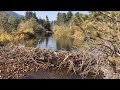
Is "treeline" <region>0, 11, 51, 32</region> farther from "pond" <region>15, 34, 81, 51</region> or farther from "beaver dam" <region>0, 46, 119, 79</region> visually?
"beaver dam" <region>0, 46, 119, 79</region>

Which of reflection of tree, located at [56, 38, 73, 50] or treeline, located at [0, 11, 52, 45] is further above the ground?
treeline, located at [0, 11, 52, 45]

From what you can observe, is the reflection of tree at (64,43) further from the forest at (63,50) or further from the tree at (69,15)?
the tree at (69,15)

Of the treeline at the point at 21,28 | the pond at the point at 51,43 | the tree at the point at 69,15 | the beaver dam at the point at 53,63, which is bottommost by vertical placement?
the beaver dam at the point at 53,63

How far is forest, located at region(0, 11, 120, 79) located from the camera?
3.81 m

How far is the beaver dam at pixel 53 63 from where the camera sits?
373 centimetres

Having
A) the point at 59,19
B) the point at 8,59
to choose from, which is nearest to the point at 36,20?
the point at 59,19

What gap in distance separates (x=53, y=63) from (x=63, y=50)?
23 cm

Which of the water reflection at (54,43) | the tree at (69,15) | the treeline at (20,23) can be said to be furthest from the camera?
the treeline at (20,23)

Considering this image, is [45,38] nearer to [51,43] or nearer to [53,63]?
[51,43]

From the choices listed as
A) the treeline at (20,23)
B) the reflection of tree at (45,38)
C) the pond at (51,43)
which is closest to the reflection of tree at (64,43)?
the pond at (51,43)

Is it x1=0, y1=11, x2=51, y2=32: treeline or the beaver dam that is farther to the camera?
x1=0, y1=11, x2=51, y2=32: treeline

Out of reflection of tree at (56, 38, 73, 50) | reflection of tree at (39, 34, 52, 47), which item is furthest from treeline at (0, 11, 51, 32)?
reflection of tree at (56, 38, 73, 50)
